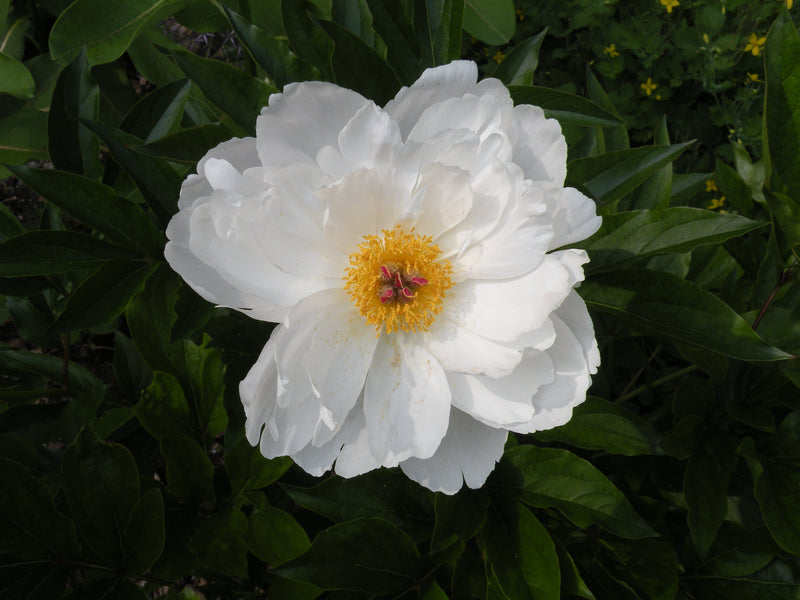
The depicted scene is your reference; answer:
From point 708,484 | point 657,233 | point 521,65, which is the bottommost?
point 708,484

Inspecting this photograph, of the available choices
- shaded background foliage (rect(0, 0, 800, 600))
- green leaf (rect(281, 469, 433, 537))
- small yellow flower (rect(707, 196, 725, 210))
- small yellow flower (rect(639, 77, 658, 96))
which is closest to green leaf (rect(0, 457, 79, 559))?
shaded background foliage (rect(0, 0, 800, 600))

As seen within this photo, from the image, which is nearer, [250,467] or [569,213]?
[569,213]

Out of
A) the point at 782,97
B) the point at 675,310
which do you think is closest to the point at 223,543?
the point at 675,310

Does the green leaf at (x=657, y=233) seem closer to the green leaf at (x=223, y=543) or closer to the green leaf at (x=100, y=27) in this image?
the green leaf at (x=223, y=543)

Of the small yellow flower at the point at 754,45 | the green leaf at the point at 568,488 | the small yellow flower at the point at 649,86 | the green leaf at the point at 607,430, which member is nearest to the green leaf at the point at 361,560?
the green leaf at the point at 568,488

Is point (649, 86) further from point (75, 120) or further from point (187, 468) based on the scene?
point (187, 468)
